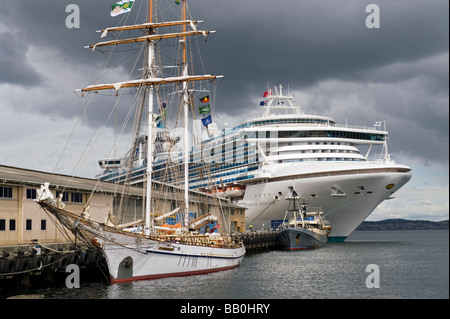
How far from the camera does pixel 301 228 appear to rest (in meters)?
59.8

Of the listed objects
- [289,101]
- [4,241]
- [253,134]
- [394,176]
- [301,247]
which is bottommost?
[301,247]

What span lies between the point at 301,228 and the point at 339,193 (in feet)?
20.3

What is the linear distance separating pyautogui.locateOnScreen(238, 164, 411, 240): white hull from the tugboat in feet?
3.39

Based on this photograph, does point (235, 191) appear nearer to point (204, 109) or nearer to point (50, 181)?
point (204, 109)

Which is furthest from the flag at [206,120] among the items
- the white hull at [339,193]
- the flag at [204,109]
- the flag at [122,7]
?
the white hull at [339,193]

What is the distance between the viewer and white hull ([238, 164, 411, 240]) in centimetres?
5925

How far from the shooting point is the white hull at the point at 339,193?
5925 cm

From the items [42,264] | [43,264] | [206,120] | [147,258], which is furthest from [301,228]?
[42,264]

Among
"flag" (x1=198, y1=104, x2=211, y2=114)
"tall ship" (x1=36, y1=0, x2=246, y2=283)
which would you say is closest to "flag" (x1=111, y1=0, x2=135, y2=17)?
"tall ship" (x1=36, y1=0, x2=246, y2=283)

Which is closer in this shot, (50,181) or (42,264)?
(42,264)
